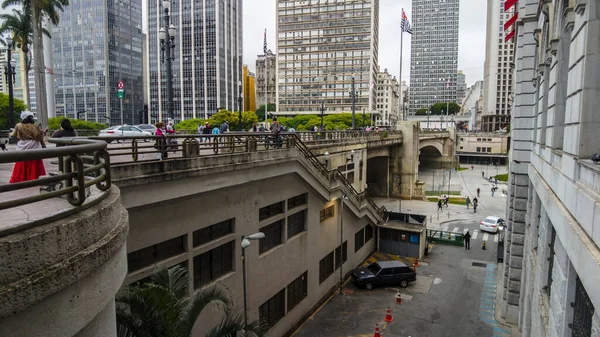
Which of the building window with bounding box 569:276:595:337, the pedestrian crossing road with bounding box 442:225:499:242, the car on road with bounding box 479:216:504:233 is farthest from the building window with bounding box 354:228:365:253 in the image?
the building window with bounding box 569:276:595:337

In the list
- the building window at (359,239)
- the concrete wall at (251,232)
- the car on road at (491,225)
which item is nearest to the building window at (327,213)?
the concrete wall at (251,232)

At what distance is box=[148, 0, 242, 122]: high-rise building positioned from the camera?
4982 inches

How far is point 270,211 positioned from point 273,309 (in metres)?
4.39

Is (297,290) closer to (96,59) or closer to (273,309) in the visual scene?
(273,309)

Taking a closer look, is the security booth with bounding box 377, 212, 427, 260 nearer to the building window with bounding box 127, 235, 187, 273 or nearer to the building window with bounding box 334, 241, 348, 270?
the building window with bounding box 334, 241, 348, 270

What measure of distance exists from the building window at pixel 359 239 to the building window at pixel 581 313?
67.9ft

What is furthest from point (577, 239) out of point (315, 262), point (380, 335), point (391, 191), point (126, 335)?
point (391, 191)

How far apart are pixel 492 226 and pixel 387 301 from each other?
2022 centimetres

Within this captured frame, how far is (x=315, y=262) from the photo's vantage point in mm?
20609

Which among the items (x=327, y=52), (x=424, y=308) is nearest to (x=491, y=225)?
(x=424, y=308)

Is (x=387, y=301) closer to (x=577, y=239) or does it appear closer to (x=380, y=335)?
(x=380, y=335)

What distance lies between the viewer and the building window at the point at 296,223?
18.5 m

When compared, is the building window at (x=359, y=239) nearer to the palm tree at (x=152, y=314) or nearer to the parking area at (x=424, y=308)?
the parking area at (x=424, y=308)

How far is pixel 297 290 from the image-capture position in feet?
62.2
